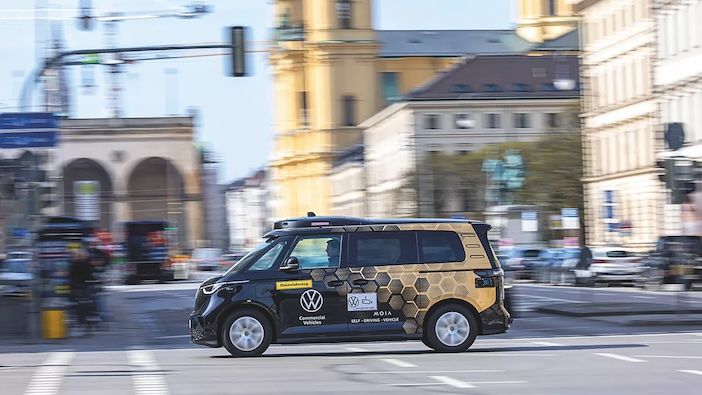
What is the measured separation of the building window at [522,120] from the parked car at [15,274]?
84.3m

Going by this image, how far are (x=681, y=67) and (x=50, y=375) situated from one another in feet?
179

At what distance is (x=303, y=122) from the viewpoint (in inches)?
6304

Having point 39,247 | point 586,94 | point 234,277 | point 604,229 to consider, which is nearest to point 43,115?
point 39,247

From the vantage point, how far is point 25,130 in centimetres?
2742

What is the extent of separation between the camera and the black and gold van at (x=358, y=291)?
69.1 ft

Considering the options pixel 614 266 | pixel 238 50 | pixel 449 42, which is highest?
pixel 449 42

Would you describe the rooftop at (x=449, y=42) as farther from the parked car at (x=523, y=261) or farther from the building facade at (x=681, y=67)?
the building facade at (x=681, y=67)

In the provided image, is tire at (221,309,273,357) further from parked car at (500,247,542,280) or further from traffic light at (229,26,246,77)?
parked car at (500,247,542,280)

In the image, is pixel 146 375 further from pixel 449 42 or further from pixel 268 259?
pixel 449 42

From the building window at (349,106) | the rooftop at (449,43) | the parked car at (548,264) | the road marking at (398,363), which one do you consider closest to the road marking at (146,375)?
the road marking at (398,363)

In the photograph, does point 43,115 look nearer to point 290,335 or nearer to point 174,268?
point 290,335

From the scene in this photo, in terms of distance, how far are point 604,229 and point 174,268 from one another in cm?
2113

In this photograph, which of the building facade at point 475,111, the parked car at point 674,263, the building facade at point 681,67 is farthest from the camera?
the building facade at point 475,111

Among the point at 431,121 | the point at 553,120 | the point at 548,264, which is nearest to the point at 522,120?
the point at 553,120
